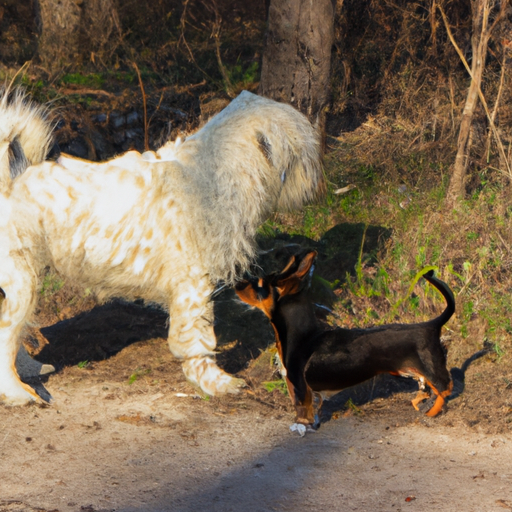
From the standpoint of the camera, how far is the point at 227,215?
4418mm

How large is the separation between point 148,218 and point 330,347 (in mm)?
1350

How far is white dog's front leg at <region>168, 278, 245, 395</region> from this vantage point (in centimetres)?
447

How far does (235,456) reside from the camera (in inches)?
153

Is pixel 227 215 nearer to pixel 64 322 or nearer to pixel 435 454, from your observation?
pixel 435 454

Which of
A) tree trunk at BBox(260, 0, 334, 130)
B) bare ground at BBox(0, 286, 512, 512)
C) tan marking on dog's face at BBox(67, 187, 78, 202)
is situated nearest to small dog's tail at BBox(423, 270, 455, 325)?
bare ground at BBox(0, 286, 512, 512)

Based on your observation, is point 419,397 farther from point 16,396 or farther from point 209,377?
point 16,396

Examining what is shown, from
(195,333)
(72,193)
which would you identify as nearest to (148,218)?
(72,193)

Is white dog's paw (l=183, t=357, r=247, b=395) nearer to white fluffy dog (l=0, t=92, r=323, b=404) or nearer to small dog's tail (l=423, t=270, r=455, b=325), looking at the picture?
white fluffy dog (l=0, t=92, r=323, b=404)

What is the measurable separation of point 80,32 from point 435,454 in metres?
9.45

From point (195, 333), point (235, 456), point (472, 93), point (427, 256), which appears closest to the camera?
point (235, 456)

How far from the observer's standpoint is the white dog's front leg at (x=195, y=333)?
4473 millimetres

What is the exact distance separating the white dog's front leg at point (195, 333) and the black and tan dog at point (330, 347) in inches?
15.4

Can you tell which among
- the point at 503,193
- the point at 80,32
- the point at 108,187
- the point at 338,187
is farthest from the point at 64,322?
the point at 80,32

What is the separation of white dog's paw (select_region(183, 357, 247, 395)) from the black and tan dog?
1.85ft
